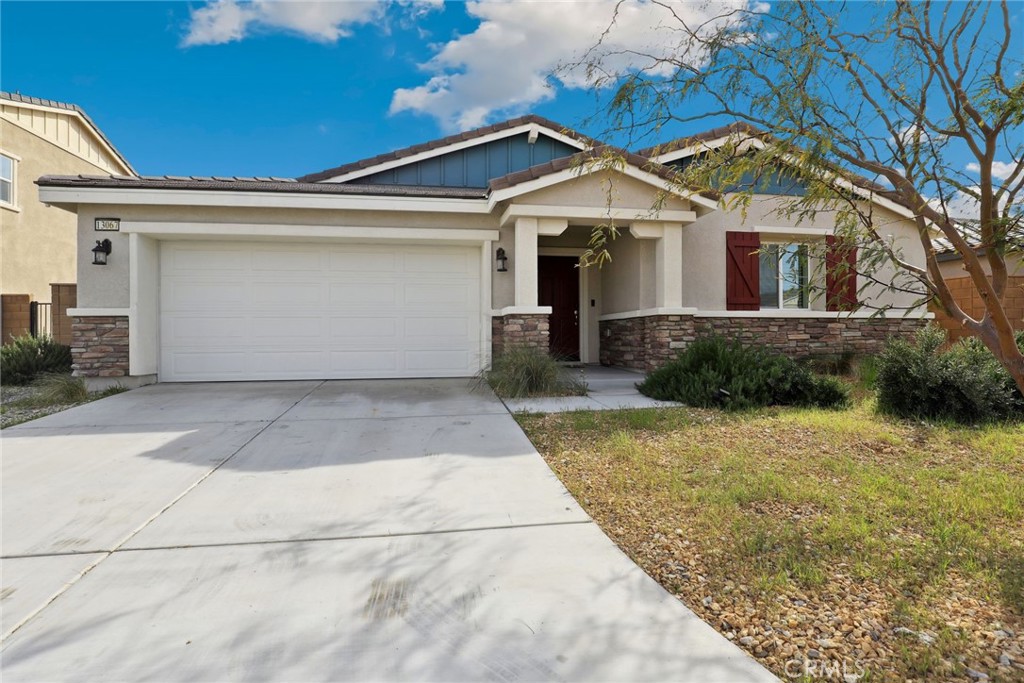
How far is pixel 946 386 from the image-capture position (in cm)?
560

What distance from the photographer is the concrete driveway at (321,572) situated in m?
1.95

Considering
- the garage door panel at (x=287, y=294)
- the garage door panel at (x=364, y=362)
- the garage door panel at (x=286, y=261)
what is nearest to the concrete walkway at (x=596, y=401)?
the garage door panel at (x=364, y=362)

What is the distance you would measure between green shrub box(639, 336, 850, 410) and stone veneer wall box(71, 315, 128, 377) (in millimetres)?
8149

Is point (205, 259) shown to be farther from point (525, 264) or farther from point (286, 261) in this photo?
point (525, 264)

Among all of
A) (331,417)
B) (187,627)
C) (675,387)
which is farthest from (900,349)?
(187,627)

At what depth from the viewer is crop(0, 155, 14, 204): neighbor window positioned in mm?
13000

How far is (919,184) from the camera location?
10.6 feet

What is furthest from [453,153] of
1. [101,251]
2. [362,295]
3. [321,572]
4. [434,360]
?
[321,572]

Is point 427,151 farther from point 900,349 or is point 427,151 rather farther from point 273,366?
point 900,349

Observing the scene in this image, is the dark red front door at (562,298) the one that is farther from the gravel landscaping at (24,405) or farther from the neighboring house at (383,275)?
the gravel landscaping at (24,405)

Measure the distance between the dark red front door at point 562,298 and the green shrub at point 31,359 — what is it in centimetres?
902

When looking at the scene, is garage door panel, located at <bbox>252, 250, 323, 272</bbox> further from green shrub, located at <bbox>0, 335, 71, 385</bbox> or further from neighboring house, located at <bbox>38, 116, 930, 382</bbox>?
green shrub, located at <bbox>0, 335, 71, 385</bbox>

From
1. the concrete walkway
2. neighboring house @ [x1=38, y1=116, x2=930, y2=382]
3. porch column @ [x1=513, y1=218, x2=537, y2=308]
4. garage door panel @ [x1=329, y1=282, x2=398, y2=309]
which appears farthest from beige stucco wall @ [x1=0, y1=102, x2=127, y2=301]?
the concrete walkway

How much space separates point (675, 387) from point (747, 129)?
13.1 feet
